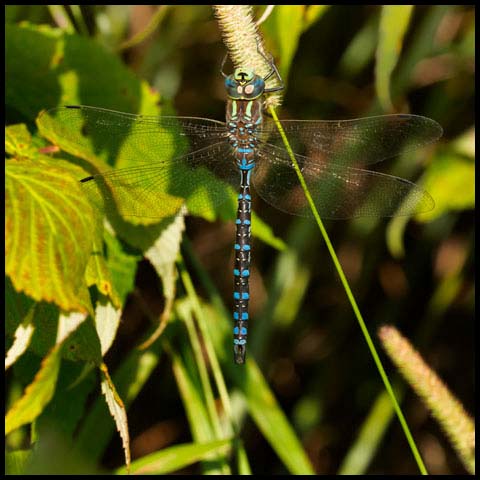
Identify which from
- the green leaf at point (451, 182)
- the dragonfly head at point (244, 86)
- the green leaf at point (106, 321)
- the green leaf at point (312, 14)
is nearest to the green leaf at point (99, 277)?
the green leaf at point (106, 321)

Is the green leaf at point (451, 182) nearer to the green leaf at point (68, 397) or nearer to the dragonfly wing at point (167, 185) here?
the dragonfly wing at point (167, 185)

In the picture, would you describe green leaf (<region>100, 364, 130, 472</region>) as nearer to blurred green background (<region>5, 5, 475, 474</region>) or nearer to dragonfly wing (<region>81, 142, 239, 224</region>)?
dragonfly wing (<region>81, 142, 239, 224</region>)

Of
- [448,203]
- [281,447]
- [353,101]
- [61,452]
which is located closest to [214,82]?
[353,101]

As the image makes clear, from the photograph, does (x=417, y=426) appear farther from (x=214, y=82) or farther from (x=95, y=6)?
(x=95, y=6)

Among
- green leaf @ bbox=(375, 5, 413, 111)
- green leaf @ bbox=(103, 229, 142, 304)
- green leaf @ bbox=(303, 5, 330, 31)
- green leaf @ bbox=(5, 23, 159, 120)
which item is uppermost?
green leaf @ bbox=(303, 5, 330, 31)

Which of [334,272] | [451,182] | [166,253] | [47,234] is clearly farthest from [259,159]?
[334,272]

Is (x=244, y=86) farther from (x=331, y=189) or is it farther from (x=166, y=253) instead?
(x=166, y=253)

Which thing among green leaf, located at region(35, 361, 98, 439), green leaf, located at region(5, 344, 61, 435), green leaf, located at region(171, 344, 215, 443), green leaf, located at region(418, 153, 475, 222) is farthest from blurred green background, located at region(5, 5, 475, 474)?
green leaf, located at region(5, 344, 61, 435)
